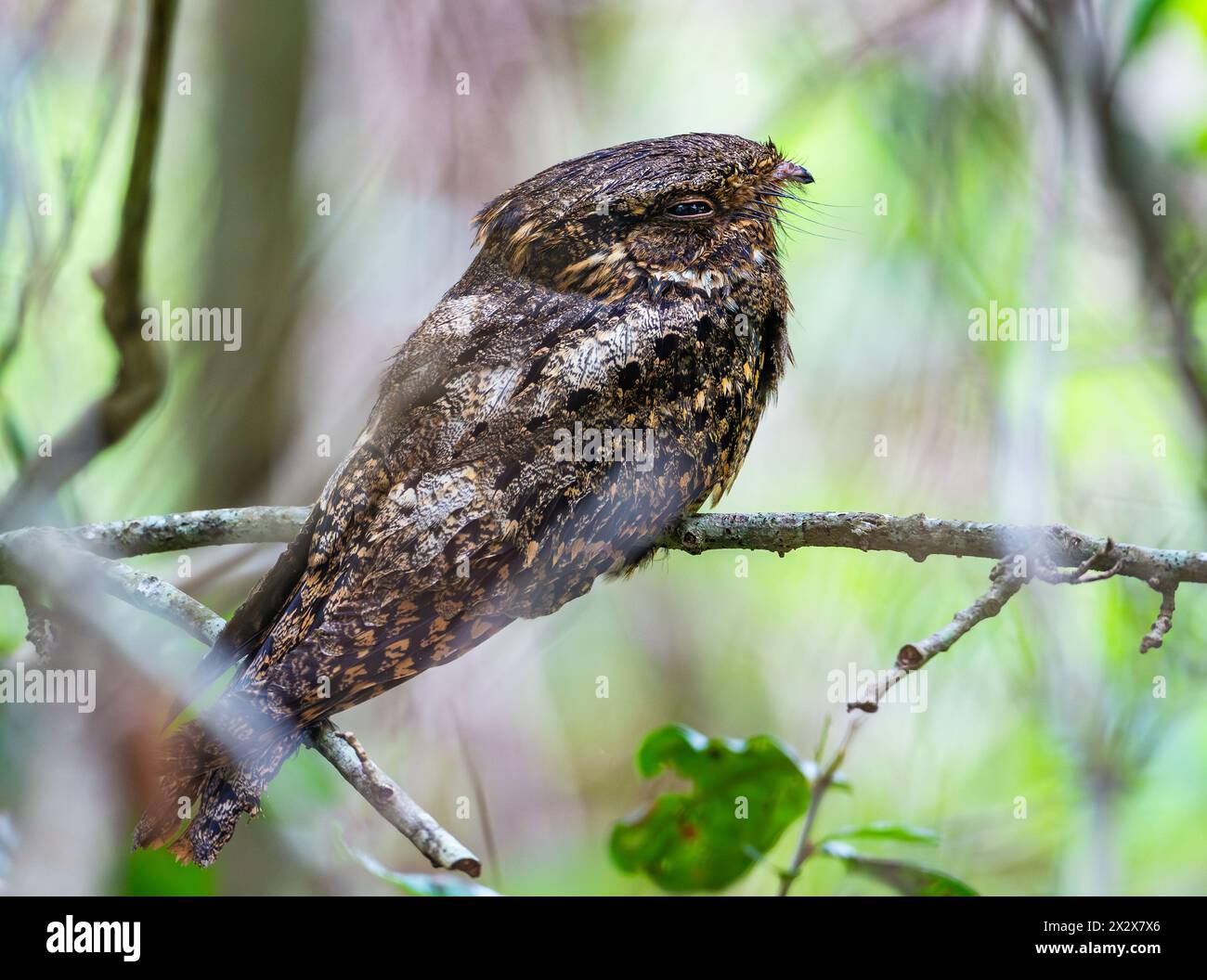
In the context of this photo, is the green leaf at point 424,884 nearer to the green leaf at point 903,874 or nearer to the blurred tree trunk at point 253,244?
the green leaf at point 903,874

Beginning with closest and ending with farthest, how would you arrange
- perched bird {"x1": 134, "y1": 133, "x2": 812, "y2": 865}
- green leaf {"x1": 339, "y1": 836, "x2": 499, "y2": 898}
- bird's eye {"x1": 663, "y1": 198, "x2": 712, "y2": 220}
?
perched bird {"x1": 134, "y1": 133, "x2": 812, "y2": 865} < green leaf {"x1": 339, "y1": 836, "x2": 499, "y2": 898} < bird's eye {"x1": 663, "y1": 198, "x2": 712, "y2": 220}

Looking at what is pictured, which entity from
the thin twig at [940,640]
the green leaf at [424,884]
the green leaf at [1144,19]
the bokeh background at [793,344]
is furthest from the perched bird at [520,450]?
the green leaf at [1144,19]

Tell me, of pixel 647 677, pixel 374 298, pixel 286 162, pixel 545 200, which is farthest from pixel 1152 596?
pixel 286 162

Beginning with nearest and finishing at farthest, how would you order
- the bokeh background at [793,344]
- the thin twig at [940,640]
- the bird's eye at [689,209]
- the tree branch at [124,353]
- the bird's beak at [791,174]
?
the thin twig at [940,640]
the bird's eye at [689,209]
the bird's beak at [791,174]
the tree branch at [124,353]
the bokeh background at [793,344]

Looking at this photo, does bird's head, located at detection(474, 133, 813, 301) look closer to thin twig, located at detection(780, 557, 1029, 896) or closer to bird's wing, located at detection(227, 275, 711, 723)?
bird's wing, located at detection(227, 275, 711, 723)

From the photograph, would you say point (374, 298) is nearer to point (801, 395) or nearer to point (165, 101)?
point (165, 101)

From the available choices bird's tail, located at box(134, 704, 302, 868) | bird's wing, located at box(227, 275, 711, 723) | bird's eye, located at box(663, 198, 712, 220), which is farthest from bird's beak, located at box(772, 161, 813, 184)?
bird's tail, located at box(134, 704, 302, 868)
